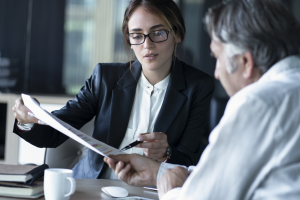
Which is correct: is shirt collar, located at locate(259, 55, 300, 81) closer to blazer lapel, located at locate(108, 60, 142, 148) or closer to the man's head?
the man's head

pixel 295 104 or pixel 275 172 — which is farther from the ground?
pixel 295 104

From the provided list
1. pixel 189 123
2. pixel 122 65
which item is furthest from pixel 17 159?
pixel 189 123

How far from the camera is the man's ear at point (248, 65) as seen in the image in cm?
71

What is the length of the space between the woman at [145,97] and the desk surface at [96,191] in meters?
0.34

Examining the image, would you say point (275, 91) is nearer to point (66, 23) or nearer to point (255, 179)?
point (255, 179)

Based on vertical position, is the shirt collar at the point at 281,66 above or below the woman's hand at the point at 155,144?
above

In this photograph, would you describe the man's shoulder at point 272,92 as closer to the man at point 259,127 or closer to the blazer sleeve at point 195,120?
the man at point 259,127

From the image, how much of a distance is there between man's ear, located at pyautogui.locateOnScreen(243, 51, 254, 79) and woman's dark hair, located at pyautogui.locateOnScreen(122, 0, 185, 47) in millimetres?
825

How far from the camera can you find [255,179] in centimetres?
61

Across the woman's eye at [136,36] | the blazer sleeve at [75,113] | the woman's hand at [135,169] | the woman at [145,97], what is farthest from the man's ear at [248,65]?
the blazer sleeve at [75,113]

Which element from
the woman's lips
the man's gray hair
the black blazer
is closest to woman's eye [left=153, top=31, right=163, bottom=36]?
the woman's lips

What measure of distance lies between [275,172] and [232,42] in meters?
0.31

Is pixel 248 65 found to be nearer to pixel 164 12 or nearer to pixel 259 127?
pixel 259 127

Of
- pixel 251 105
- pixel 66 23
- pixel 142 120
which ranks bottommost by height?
pixel 142 120
